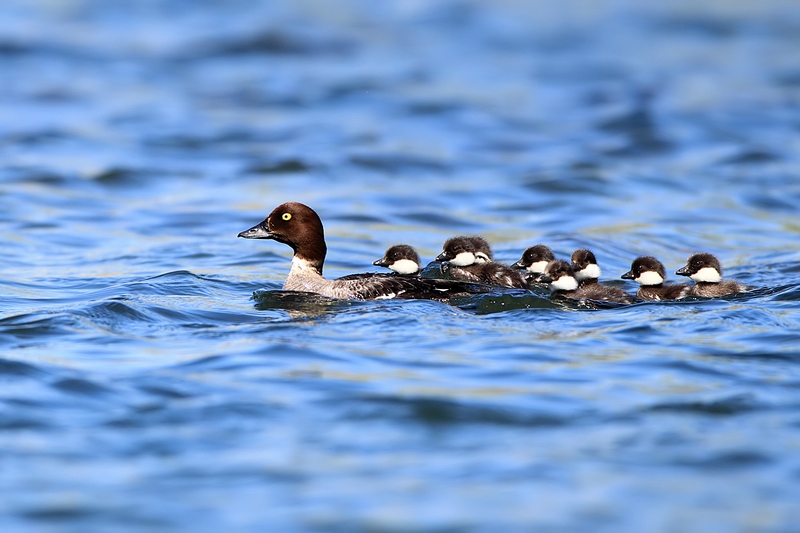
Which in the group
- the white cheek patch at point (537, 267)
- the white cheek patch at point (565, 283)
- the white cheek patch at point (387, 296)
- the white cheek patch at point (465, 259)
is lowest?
the white cheek patch at point (387, 296)

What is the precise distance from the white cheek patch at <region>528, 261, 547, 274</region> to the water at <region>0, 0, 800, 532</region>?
109 cm

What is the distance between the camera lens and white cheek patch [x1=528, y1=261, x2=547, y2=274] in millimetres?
10934

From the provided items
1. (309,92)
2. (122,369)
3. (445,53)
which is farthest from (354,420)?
(445,53)

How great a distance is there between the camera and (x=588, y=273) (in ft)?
34.7

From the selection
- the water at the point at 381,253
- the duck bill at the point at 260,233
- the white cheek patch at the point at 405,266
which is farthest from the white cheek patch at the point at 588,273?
the duck bill at the point at 260,233

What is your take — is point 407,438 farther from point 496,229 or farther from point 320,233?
point 496,229

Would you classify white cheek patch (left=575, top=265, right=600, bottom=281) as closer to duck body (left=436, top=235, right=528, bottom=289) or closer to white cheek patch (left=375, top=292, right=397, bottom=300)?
duck body (left=436, top=235, right=528, bottom=289)

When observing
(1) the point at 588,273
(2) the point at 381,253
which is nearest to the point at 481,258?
(1) the point at 588,273

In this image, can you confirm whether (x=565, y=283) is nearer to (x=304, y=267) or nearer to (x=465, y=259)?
(x=465, y=259)

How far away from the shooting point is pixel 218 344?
8.78 m

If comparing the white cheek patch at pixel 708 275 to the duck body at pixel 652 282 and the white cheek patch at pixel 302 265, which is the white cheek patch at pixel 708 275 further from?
the white cheek patch at pixel 302 265

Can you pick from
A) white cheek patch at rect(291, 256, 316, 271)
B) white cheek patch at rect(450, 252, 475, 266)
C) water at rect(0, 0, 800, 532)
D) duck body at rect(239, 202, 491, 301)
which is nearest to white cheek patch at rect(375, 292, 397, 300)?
duck body at rect(239, 202, 491, 301)

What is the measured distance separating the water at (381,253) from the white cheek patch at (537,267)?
109 cm

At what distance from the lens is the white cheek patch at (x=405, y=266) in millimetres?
11039
